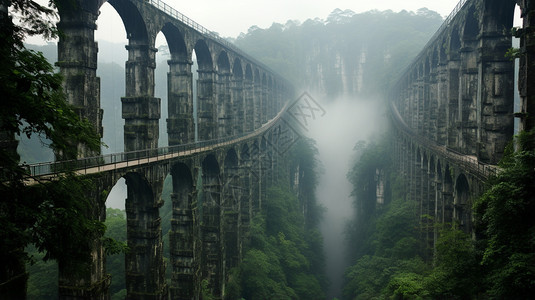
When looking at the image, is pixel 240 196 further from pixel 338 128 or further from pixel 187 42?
pixel 338 128

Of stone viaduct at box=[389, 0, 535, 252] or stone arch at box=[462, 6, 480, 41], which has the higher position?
stone arch at box=[462, 6, 480, 41]

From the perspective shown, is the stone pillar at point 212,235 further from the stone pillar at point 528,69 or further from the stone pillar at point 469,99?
the stone pillar at point 528,69

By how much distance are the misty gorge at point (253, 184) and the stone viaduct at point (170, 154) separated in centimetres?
8

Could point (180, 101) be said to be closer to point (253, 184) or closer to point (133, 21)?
point (133, 21)

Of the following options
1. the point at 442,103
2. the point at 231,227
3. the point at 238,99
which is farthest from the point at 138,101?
the point at 442,103

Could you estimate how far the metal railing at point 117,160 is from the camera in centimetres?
1149

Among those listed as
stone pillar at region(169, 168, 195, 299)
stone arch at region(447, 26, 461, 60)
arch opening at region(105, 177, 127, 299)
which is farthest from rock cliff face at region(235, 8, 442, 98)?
stone pillar at region(169, 168, 195, 299)

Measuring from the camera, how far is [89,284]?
13.4 meters

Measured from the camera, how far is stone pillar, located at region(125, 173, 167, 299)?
18328 millimetres

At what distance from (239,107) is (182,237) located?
20.0 meters

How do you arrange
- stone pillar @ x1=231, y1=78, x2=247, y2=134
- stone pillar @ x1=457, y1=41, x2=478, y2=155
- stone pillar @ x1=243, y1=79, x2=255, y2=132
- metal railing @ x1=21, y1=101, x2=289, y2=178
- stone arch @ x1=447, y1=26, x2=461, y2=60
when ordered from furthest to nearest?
stone pillar @ x1=243, y1=79, x2=255, y2=132, stone pillar @ x1=231, y1=78, x2=247, y2=134, stone arch @ x1=447, y1=26, x2=461, y2=60, stone pillar @ x1=457, y1=41, x2=478, y2=155, metal railing @ x1=21, y1=101, x2=289, y2=178

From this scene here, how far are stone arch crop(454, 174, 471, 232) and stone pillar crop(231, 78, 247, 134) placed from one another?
75.7 feet

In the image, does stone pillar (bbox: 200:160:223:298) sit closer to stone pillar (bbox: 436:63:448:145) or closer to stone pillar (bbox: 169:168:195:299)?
stone pillar (bbox: 169:168:195:299)

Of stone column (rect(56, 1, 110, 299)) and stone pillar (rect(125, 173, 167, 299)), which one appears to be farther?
stone pillar (rect(125, 173, 167, 299))
